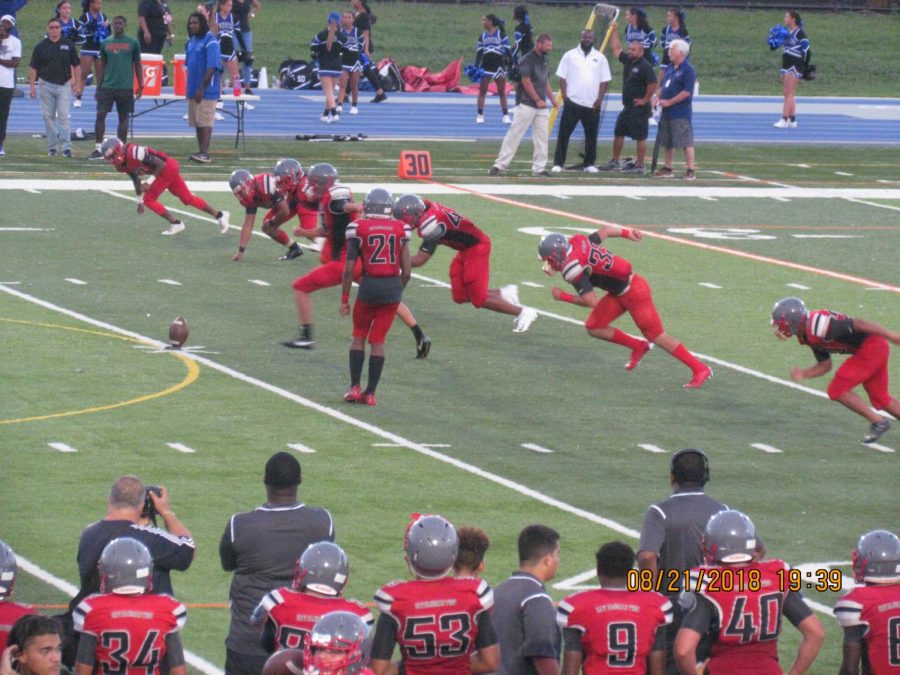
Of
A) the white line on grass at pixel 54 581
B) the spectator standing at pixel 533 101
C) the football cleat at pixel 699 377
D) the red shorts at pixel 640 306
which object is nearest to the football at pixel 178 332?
the red shorts at pixel 640 306

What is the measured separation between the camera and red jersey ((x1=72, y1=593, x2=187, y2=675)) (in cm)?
670

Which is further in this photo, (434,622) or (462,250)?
(462,250)

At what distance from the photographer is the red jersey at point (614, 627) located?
690 centimetres

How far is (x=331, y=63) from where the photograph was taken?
110 feet

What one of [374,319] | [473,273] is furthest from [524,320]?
[374,319]

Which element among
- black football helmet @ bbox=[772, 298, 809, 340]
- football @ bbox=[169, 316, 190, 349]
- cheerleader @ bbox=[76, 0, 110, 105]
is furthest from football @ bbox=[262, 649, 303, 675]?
cheerleader @ bbox=[76, 0, 110, 105]

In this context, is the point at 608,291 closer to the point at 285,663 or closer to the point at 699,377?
the point at 699,377

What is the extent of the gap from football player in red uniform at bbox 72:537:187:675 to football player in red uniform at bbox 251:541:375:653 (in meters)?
0.39

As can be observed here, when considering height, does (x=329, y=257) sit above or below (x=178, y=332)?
above

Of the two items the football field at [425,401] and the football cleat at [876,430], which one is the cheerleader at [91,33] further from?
the football cleat at [876,430]

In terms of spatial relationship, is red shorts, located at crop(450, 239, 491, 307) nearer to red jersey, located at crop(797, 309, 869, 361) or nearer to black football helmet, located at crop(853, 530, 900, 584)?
red jersey, located at crop(797, 309, 869, 361)

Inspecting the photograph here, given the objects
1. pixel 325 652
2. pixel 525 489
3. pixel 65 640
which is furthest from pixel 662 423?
pixel 325 652

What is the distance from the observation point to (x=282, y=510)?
7.86 meters

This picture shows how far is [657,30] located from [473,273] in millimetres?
32732
